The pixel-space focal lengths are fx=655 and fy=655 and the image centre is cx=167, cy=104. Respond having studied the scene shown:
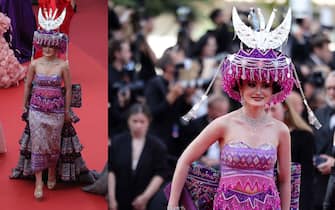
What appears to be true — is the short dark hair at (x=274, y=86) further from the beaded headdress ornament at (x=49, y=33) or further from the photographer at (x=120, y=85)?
the photographer at (x=120, y=85)

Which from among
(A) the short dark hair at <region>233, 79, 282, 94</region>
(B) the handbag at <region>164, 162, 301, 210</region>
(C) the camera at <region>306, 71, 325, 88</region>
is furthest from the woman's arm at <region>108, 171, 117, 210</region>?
(A) the short dark hair at <region>233, 79, 282, 94</region>

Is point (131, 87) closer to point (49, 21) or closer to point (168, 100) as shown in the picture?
point (168, 100)

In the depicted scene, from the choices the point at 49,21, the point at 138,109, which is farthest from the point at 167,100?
the point at 49,21

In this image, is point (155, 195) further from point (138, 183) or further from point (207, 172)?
point (207, 172)

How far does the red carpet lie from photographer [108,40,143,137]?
0.11 m

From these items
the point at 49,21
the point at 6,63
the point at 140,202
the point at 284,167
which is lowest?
the point at 140,202

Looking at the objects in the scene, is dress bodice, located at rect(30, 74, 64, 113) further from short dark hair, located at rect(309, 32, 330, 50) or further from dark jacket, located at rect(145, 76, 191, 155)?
short dark hair, located at rect(309, 32, 330, 50)

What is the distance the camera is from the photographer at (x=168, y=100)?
12.0 feet

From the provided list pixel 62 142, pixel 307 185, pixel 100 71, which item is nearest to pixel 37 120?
pixel 62 142

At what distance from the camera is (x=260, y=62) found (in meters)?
2.36

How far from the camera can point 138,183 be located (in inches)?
145

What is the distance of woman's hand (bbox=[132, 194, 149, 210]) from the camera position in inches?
145

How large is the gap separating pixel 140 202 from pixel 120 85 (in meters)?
0.67

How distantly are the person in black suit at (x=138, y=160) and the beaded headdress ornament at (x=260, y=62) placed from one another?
123 centimetres
